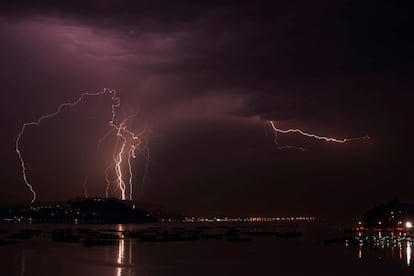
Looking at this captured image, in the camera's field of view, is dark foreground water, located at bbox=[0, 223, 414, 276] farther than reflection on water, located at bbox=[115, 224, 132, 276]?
Yes

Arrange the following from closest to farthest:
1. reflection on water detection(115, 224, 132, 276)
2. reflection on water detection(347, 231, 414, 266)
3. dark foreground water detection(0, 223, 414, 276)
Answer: reflection on water detection(115, 224, 132, 276) → dark foreground water detection(0, 223, 414, 276) → reflection on water detection(347, 231, 414, 266)

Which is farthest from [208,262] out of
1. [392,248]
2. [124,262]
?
[392,248]

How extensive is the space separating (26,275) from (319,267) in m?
20.3

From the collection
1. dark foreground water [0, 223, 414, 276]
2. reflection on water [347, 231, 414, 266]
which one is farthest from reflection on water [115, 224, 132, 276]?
reflection on water [347, 231, 414, 266]

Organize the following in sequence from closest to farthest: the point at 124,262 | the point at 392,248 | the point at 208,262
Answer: the point at 124,262 < the point at 208,262 < the point at 392,248

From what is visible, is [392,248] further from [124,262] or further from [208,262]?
[124,262]

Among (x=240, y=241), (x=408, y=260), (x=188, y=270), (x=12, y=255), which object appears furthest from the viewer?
(x=240, y=241)

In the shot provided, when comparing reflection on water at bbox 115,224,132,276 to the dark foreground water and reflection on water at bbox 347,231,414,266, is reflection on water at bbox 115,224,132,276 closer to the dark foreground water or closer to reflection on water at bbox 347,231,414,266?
the dark foreground water

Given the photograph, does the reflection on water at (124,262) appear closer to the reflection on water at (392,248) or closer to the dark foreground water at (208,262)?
the dark foreground water at (208,262)

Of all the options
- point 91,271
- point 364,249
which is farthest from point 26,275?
point 364,249

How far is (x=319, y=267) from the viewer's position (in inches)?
1757

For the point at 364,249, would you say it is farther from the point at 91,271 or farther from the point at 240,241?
the point at 91,271

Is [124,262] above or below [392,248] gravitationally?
below

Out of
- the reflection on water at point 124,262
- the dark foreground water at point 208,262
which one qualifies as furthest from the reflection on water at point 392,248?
the reflection on water at point 124,262
